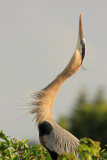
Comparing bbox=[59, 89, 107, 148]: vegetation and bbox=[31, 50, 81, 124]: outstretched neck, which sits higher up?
bbox=[31, 50, 81, 124]: outstretched neck

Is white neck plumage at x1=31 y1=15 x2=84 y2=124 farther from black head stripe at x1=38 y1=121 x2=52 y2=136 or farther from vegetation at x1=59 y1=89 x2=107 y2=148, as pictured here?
vegetation at x1=59 y1=89 x2=107 y2=148

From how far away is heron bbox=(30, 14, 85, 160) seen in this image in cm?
769

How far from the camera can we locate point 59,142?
25.2 feet

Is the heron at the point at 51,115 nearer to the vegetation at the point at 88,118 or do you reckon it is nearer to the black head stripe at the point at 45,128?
the black head stripe at the point at 45,128

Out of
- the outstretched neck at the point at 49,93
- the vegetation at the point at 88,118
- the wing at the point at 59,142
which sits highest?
the outstretched neck at the point at 49,93

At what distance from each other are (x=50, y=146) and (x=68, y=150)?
439mm

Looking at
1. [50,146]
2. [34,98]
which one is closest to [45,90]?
[34,98]

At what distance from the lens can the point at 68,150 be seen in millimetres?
7719

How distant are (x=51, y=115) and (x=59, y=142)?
2.76 feet

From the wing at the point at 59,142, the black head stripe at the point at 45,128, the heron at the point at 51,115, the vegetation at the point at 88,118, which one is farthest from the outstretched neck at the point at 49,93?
the vegetation at the point at 88,118

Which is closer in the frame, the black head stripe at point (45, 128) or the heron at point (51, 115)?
the heron at point (51, 115)

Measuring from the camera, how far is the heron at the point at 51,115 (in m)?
7.69

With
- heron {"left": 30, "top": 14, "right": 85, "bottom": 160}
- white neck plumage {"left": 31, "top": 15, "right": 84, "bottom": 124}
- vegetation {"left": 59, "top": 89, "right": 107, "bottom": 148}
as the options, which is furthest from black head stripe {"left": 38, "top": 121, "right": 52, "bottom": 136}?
vegetation {"left": 59, "top": 89, "right": 107, "bottom": 148}

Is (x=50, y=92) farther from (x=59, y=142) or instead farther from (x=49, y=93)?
(x=59, y=142)
